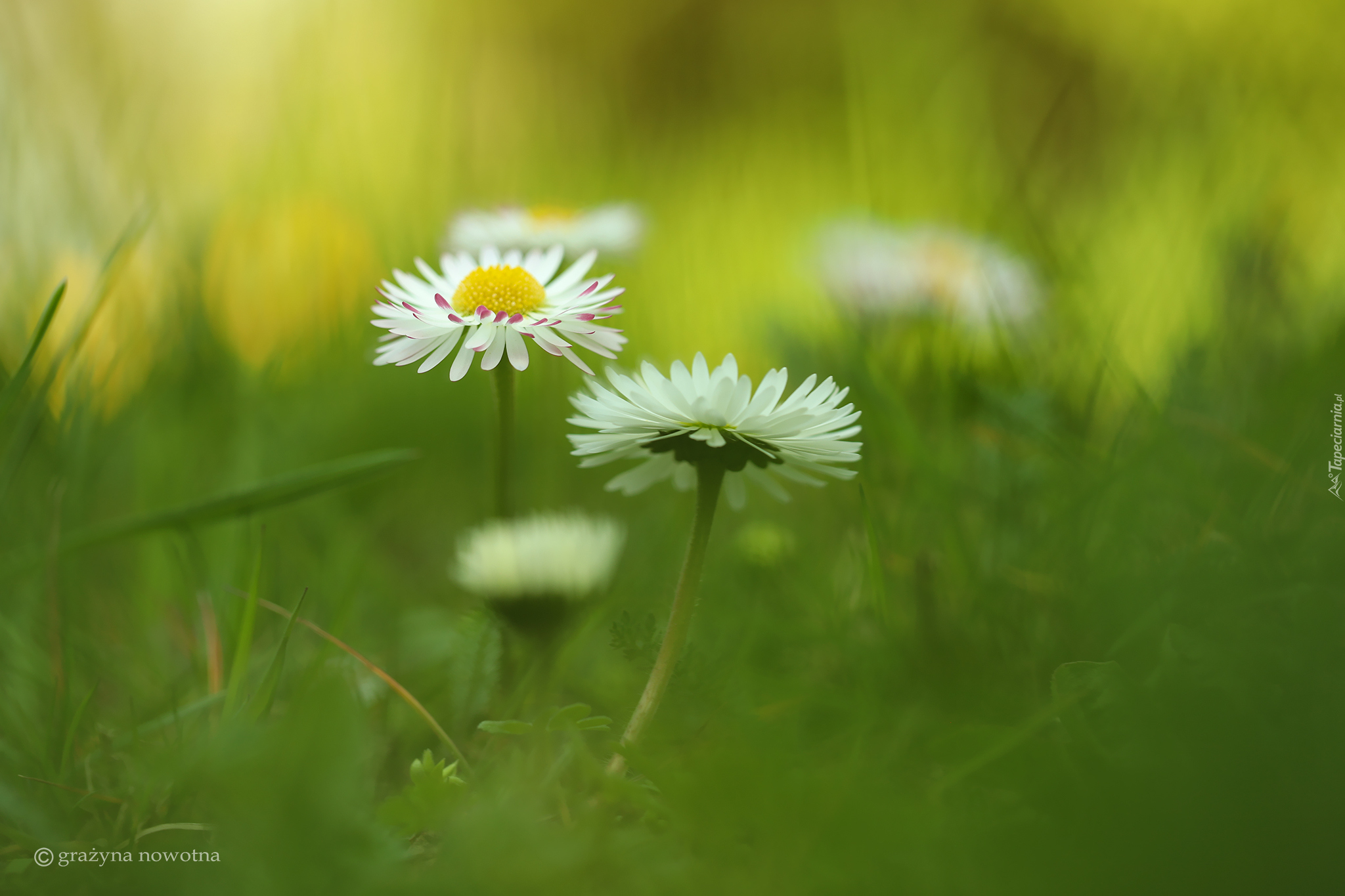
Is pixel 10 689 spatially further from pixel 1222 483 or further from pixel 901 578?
pixel 1222 483

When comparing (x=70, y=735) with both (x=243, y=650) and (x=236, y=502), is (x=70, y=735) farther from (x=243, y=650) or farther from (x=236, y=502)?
(x=236, y=502)

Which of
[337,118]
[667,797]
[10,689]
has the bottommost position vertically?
[10,689]

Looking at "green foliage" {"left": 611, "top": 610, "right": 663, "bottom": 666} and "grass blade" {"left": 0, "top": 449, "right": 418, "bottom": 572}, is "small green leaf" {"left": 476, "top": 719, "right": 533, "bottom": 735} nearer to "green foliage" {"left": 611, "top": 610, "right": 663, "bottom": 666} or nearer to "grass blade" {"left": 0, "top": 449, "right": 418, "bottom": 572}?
"green foliage" {"left": 611, "top": 610, "right": 663, "bottom": 666}

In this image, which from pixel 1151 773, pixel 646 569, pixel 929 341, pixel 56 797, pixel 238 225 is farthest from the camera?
pixel 238 225

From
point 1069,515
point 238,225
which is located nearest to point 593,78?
point 238,225

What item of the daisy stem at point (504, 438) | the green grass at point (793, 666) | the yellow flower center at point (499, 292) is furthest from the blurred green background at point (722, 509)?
the yellow flower center at point (499, 292)

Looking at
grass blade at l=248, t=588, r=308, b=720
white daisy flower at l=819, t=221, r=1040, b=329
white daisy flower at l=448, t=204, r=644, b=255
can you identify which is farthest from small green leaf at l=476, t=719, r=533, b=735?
white daisy flower at l=819, t=221, r=1040, b=329
